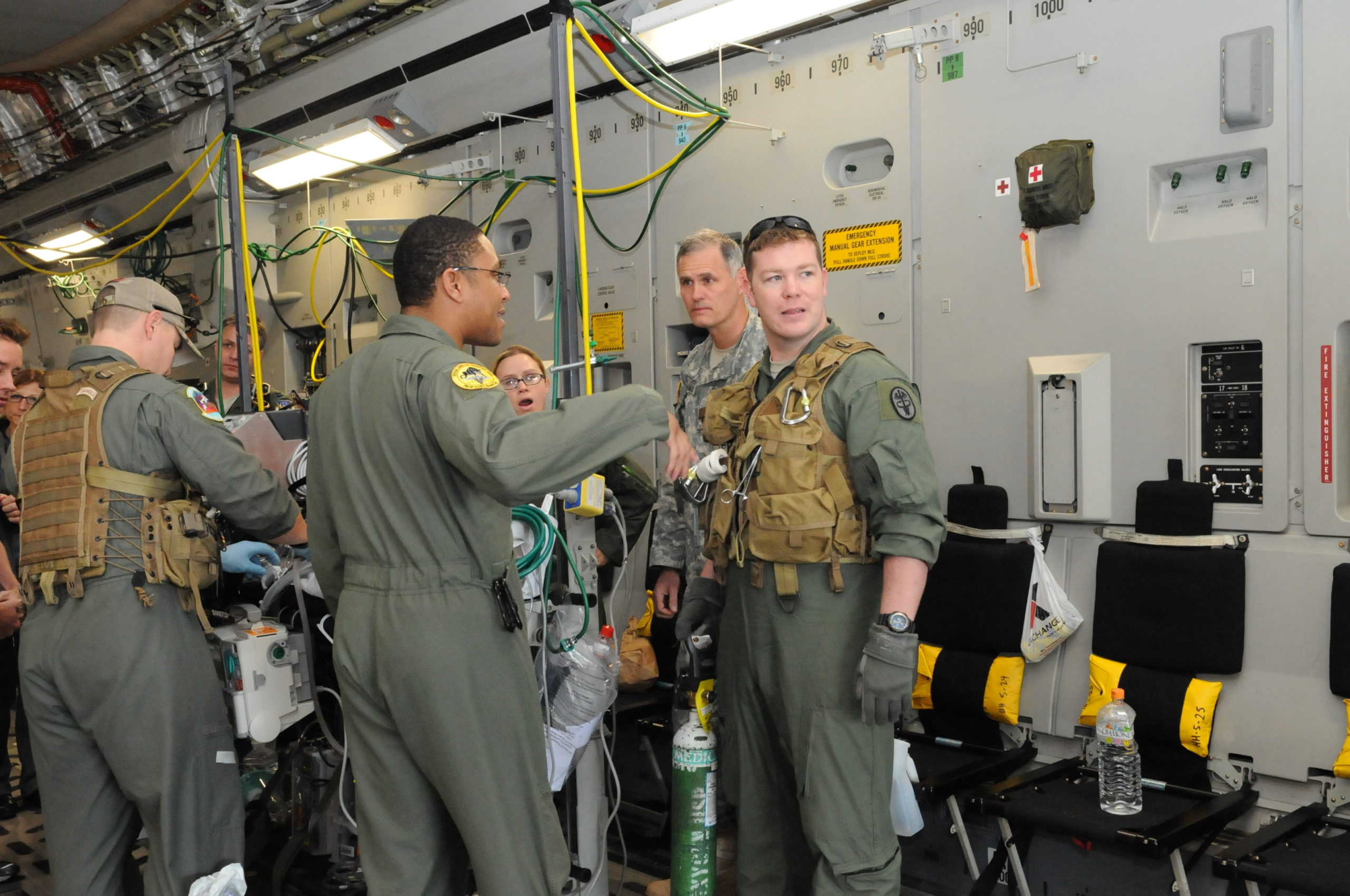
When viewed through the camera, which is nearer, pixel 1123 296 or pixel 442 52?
pixel 1123 296

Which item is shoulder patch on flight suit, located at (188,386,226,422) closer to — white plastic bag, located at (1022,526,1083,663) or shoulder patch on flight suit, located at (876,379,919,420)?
shoulder patch on flight suit, located at (876,379,919,420)

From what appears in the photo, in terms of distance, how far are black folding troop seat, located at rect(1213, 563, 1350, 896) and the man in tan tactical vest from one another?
251 cm

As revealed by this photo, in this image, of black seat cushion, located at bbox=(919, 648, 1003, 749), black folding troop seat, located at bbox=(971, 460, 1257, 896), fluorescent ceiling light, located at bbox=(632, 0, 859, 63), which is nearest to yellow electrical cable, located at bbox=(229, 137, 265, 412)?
fluorescent ceiling light, located at bbox=(632, 0, 859, 63)

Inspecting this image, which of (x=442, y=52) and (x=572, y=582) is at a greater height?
(x=442, y=52)

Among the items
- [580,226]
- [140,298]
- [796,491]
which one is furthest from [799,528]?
[140,298]

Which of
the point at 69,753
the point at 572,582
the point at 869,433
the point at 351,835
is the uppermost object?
the point at 869,433

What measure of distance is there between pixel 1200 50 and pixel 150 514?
309cm

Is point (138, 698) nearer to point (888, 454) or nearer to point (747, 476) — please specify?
point (747, 476)

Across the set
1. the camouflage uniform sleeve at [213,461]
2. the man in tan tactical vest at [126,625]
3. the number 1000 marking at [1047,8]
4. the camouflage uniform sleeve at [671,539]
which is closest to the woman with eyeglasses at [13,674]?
the man in tan tactical vest at [126,625]

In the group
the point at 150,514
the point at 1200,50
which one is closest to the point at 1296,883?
the point at 1200,50

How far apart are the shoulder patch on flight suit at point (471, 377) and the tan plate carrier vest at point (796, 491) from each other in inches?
26.7

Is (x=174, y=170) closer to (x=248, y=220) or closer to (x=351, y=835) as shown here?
(x=248, y=220)

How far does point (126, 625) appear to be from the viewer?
270cm

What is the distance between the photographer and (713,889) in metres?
2.60
